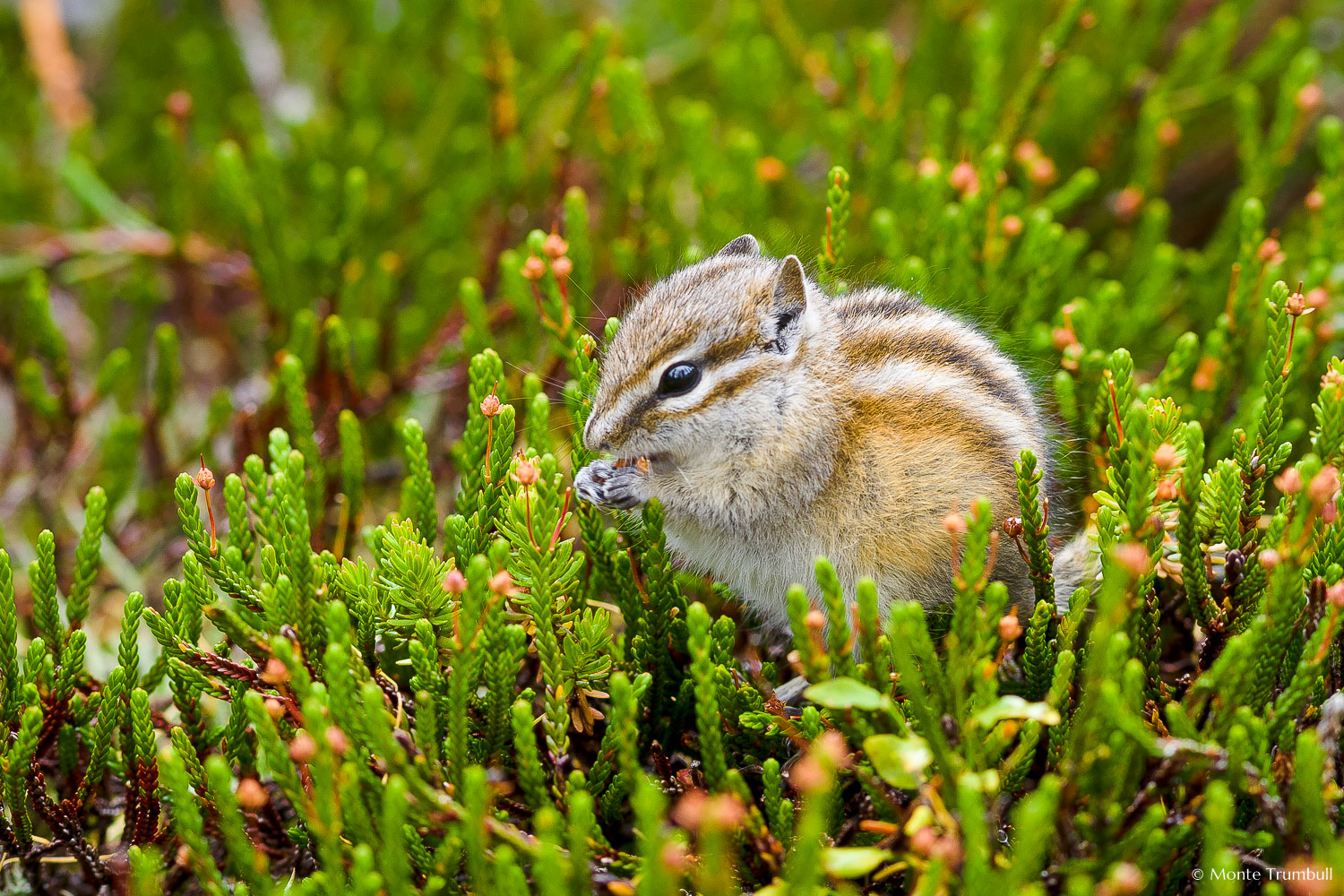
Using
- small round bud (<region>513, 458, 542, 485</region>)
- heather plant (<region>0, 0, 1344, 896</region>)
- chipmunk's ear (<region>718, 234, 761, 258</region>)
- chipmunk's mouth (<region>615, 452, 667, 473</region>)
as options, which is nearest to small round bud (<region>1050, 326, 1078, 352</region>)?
heather plant (<region>0, 0, 1344, 896</region>)

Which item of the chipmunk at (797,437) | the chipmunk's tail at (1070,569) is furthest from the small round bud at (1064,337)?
the chipmunk's tail at (1070,569)

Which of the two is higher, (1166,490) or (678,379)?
(678,379)

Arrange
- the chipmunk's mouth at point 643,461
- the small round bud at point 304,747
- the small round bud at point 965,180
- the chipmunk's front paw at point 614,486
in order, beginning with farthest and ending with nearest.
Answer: the small round bud at point 965,180 < the chipmunk's mouth at point 643,461 < the chipmunk's front paw at point 614,486 < the small round bud at point 304,747

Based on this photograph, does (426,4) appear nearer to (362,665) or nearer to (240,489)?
(240,489)

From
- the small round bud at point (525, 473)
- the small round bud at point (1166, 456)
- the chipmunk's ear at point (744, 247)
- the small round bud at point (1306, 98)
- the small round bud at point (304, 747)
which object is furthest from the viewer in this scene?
the small round bud at point (1306, 98)

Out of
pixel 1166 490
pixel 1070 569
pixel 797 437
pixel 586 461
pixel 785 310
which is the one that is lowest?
pixel 1070 569

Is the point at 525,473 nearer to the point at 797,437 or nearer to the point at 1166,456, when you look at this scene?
the point at 797,437

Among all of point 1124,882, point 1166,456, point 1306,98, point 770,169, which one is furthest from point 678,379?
point 1306,98

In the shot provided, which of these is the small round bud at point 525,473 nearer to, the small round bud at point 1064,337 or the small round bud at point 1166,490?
the small round bud at point 1166,490
